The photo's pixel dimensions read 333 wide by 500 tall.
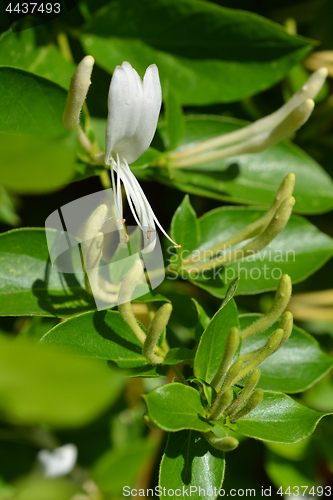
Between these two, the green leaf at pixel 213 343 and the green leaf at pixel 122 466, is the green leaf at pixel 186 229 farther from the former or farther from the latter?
the green leaf at pixel 122 466

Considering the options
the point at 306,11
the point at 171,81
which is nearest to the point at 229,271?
the point at 171,81

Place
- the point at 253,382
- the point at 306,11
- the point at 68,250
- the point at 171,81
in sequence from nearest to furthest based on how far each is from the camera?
the point at 253,382 < the point at 68,250 < the point at 171,81 < the point at 306,11

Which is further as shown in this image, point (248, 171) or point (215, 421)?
point (248, 171)

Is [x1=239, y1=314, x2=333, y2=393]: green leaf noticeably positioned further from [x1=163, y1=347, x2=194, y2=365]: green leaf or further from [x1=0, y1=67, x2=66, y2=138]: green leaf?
[x1=0, y1=67, x2=66, y2=138]: green leaf

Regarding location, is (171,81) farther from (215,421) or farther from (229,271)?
(215,421)

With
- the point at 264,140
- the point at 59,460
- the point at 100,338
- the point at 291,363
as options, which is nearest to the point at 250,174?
the point at 264,140

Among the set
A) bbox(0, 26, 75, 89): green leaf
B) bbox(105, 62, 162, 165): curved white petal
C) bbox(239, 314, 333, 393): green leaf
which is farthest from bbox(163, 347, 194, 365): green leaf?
bbox(0, 26, 75, 89): green leaf

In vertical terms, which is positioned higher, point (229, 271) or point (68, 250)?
point (68, 250)
